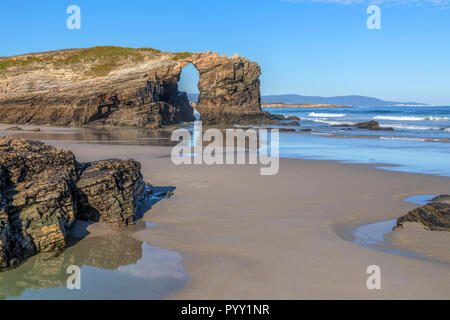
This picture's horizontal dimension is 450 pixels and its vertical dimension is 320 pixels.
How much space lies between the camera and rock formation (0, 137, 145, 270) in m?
3.80

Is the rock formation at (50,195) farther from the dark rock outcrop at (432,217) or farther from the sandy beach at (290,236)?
the dark rock outcrop at (432,217)

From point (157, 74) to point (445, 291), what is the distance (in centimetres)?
3155

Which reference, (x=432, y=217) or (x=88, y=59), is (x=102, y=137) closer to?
(x=432, y=217)

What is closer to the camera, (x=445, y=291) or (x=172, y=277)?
(x=445, y=291)

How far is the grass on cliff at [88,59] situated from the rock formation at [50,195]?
31.3 m

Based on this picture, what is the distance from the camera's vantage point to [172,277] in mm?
3432

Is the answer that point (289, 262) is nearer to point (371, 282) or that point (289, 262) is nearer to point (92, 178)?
point (371, 282)

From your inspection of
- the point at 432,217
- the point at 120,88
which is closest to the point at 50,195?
the point at 432,217

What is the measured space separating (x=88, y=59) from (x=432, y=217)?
124 ft

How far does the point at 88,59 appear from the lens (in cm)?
3722

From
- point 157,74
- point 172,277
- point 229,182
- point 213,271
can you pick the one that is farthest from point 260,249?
point 157,74

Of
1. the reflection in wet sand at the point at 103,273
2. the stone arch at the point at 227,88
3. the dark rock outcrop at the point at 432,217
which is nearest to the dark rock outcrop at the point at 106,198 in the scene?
the reflection in wet sand at the point at 103,273

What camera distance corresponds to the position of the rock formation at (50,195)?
380 cm
